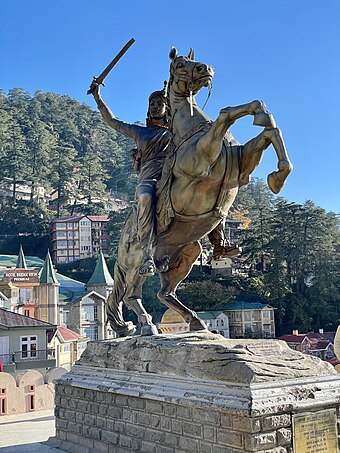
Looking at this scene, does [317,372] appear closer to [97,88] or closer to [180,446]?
[180,446]

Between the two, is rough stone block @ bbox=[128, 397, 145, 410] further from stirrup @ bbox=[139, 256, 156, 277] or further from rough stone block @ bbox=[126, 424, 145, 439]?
stirrup @ bbox=[139, 256, 156, 277]

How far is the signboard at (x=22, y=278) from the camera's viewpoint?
1463 inches

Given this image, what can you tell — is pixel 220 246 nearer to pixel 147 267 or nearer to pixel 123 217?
pixel 147 267

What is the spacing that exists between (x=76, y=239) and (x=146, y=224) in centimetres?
6011

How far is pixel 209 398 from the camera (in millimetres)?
4336

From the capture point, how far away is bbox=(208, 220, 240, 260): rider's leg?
625 centimetres

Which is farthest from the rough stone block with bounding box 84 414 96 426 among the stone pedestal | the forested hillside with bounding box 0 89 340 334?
the forested hillside with bounding box 0 89 340 334

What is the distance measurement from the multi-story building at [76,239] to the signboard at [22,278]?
25549mm

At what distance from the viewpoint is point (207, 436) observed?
14.2 ft

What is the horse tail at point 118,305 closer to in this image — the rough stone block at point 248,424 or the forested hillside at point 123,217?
the rough stone block at point 248,424

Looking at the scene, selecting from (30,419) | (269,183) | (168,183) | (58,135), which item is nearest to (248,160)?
(269,183)

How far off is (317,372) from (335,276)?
151ft

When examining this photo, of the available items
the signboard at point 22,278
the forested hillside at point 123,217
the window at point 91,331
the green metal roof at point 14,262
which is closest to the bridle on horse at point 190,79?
the signboard at point 22,278

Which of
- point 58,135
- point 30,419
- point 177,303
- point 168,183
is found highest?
point 58,135
